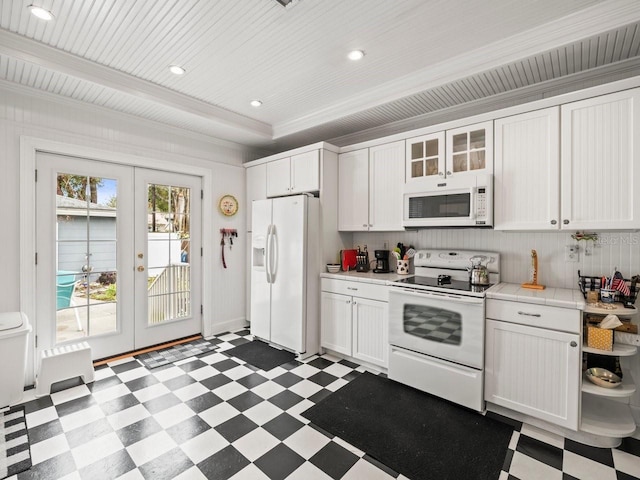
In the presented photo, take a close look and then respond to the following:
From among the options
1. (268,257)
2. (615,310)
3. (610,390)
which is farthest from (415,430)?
(268,257)

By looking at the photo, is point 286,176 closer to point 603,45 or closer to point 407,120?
point 407,120

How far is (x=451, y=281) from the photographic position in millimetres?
2822

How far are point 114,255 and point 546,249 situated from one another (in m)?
4.16

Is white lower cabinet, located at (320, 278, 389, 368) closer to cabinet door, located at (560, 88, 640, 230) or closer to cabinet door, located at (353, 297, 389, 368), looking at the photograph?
cabinet door, located at (353, 297, 389, 368)

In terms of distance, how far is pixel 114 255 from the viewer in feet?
10.7

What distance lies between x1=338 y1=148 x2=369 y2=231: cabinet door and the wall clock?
153 cm

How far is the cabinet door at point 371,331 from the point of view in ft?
9.53

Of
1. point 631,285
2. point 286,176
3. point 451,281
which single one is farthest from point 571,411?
point 286,176

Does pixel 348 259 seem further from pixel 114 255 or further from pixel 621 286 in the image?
pixel 114 255

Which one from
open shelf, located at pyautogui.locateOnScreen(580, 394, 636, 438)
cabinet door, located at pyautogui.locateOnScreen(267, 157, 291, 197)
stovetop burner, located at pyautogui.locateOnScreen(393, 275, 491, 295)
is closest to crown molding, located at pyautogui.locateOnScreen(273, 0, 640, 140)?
cabinet door, located at pyautogui.locateOnScreen(267, 157, 291, 197)

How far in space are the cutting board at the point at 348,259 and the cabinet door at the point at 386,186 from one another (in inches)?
19.4

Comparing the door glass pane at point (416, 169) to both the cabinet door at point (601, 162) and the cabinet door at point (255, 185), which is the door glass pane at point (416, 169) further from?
the cabinet door at point (255, 185)

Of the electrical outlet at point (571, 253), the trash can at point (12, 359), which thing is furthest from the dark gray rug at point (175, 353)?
the electrical outlet at point (571, 253)

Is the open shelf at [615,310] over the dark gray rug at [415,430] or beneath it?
over
